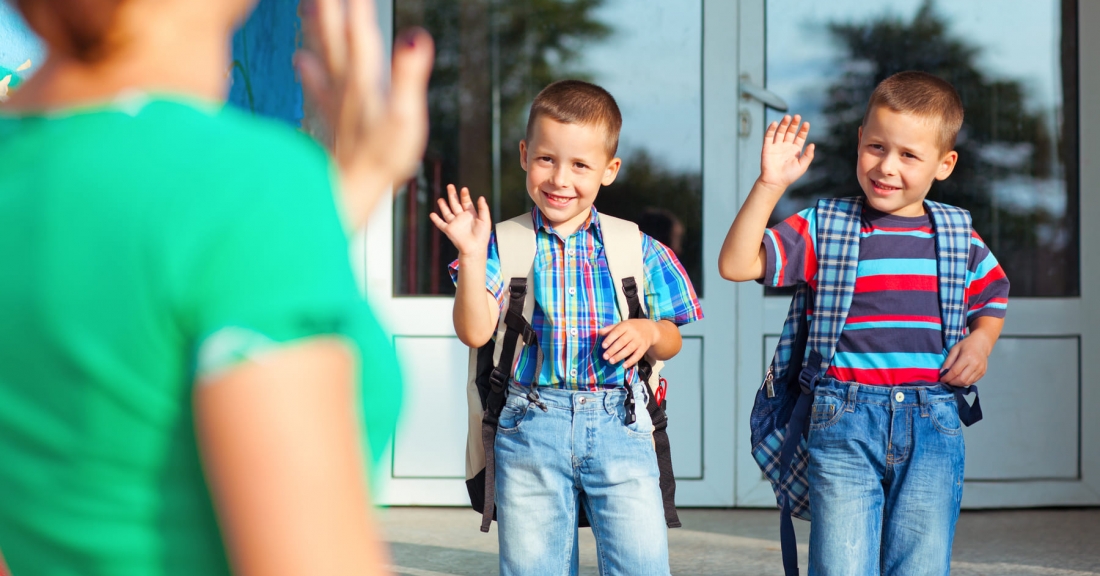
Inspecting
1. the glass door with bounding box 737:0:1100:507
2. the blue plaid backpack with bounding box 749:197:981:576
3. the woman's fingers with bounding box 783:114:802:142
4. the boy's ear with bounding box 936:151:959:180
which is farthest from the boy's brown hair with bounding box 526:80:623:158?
the glass door with bounding box 737:0:1100:507

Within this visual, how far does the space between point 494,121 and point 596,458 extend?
249 centimetres

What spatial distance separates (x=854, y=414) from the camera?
248 centimetres

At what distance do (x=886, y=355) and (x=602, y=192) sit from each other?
7.46ft

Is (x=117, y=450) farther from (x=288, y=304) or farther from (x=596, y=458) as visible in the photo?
(x=596, y=458)

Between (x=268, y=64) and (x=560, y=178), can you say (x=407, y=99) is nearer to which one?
(x=560, y=178)

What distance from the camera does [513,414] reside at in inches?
101

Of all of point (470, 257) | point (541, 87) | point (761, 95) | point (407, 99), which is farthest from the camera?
point (541, 87)

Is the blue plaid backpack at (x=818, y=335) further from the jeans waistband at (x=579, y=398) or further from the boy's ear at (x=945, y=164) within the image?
the jeans waistband at (x=579, y=398)

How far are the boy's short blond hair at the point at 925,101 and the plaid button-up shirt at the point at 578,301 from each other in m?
0.65

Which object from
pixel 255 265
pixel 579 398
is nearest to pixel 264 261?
pixel 255 265

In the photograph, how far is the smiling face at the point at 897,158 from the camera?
2.52 meters

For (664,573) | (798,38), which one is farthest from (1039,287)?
(664,573)

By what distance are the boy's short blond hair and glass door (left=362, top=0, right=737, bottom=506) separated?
1.97 meters

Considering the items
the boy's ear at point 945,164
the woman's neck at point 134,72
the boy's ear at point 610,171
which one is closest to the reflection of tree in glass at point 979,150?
the boy's ear at point 945,164
